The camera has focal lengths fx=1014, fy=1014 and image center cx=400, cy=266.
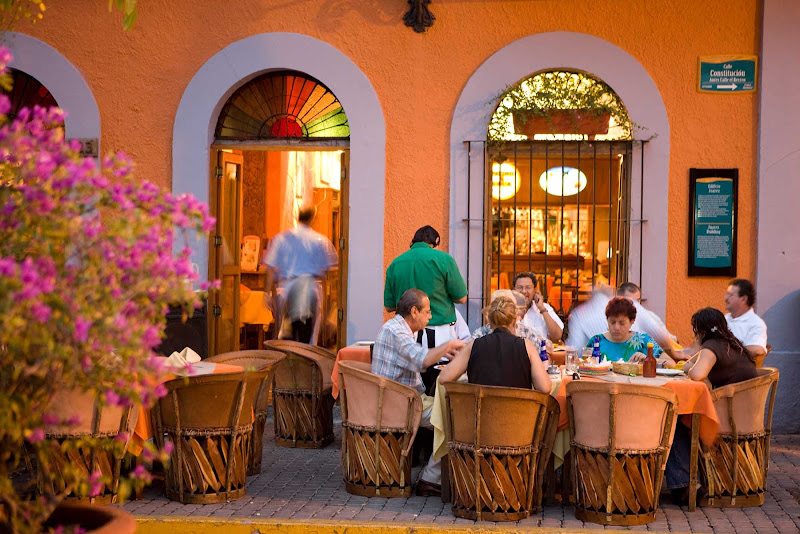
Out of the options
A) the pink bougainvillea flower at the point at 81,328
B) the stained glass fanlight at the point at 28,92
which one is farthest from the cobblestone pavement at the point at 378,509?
the stained glass fanlight at the point at 28,92

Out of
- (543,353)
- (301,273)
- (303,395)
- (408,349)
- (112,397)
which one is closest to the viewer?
(112,397)

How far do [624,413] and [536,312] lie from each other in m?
2.90

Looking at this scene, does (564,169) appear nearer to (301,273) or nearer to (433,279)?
(433,279)

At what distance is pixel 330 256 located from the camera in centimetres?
1033

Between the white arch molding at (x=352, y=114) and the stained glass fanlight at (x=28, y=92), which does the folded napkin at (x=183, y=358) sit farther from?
the stained glass fanlight at (x=28, y=92)

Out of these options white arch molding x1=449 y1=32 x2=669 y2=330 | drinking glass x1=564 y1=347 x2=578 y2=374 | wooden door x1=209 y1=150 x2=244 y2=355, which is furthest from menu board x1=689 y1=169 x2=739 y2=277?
wooden door x1=209 y1=150 x2=244 y2=355

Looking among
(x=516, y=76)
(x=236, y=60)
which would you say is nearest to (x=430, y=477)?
(x=516, y=76)

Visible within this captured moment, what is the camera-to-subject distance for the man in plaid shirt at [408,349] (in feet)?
22.2

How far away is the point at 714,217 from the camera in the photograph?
933 centimetres

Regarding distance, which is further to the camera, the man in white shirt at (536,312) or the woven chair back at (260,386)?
the man in white shirt at (536,312)

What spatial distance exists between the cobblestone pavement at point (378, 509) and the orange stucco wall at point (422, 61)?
3.05 meters

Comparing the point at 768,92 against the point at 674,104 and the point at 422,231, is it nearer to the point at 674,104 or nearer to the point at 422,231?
the point at 674,104

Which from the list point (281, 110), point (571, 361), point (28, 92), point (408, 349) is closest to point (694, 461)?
point (571, 361)

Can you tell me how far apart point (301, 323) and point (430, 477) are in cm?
360
